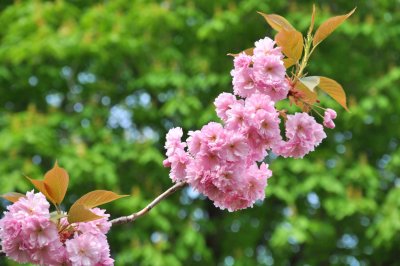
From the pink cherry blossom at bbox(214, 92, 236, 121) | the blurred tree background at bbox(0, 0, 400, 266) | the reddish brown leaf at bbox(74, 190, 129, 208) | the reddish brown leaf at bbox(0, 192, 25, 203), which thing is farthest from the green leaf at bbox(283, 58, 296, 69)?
the blurred tree background at bbox(0, 0, 400, 266)

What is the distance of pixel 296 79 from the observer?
1.33 m

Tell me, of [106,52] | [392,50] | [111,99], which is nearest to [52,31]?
[106,52]

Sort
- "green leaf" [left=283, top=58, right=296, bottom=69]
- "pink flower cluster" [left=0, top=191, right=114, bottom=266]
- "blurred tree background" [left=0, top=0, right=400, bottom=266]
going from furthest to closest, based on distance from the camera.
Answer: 1. "blurred tree background" [left=0, top=0, right=400, bottom=266]
2. "green leaf" [left=283, top=58, right=296, bottom=69]
3. "pink flower cluster" [left=0, top=191, right=114, bottom=266]

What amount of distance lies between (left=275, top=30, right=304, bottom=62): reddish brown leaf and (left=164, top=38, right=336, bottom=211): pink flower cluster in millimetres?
18

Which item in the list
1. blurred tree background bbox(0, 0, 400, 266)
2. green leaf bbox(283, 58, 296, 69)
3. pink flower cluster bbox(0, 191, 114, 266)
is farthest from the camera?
blurred tree background bbox(0, 0, 400, 266)

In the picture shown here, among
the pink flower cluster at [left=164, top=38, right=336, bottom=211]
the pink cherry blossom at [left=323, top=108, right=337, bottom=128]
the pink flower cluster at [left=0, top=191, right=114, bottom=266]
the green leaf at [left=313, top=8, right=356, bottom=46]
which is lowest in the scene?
the pink flower cluster at [left=0, top=191, right=114, bottom=266]

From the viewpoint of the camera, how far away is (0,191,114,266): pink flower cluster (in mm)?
1229

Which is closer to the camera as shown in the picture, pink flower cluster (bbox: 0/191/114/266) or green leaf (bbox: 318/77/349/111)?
pink flower cluster (bbox: 0/191/114/266)

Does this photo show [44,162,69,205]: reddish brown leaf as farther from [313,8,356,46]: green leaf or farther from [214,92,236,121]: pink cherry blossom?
[313,8,356,46]: green leaf

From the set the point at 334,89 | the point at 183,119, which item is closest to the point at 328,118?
the point at 334,89

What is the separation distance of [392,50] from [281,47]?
4617 millimetres

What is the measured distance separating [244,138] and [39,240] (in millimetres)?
411

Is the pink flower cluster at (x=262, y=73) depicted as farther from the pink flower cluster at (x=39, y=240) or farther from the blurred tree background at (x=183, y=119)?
the blurred tree background at (x=183, y=119)

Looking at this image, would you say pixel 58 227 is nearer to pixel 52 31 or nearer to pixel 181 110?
pixel 181 110
